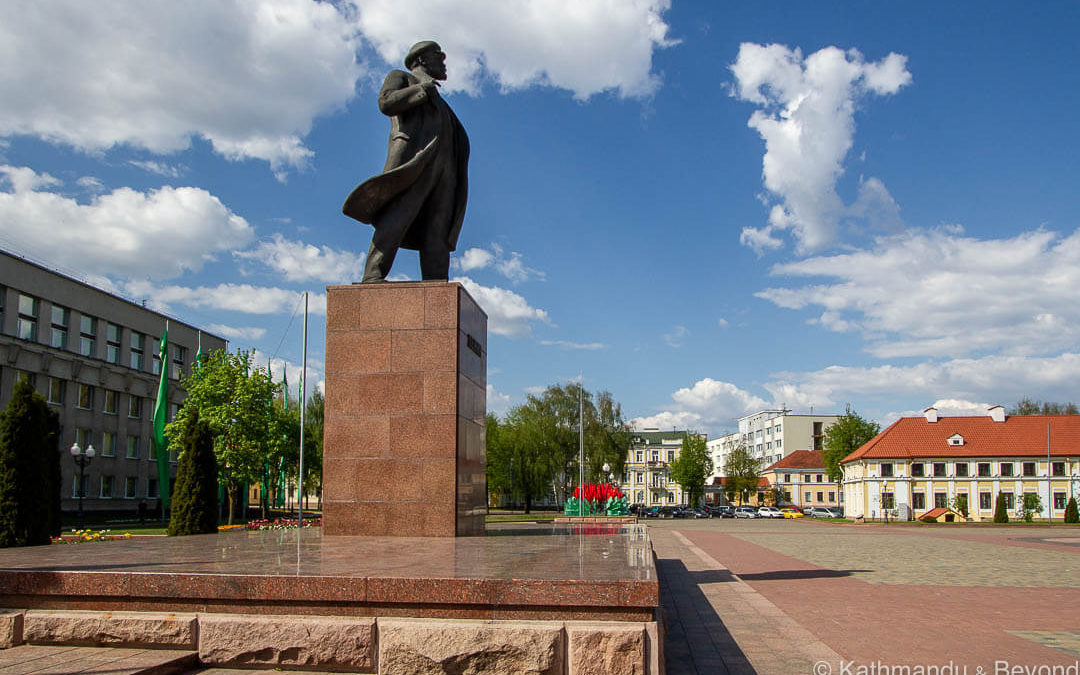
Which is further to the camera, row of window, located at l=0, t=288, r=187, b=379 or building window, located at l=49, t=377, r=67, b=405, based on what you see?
building window, located at l=49, t=377, r=67, b=405

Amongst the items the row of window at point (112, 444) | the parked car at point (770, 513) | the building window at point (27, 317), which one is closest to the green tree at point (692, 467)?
the parked car at point (770, 513)

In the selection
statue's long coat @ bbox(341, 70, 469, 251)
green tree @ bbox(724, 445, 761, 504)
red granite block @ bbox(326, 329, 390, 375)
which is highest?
statue's long coat @ bbox(341, 70, 469, 251)

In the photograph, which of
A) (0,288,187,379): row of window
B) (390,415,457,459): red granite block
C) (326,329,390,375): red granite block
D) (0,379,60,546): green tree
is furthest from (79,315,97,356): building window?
(390,415,457,459): red granite block

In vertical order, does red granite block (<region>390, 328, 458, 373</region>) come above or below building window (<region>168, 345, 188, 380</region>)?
below

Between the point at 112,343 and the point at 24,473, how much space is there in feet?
120

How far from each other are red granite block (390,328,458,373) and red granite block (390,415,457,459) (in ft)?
1.87

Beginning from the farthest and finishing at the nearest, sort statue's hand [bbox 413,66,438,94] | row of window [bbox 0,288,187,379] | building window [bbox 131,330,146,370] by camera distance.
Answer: building window [bbox 131,330,146,370] < row of window [bbox 0,288,187,379] < statue's hand [bbox 413,66,438,94]

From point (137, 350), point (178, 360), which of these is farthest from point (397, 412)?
point (178, 360)

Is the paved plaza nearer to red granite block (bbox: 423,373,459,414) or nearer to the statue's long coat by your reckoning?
red granite block (bbox: 423,373,459,414)

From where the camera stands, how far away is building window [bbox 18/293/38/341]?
36844mm

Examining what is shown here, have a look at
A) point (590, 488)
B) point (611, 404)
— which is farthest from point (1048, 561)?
point (611, 404)

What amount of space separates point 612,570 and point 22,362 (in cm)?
3831

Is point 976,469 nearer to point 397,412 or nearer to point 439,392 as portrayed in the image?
point 439,392

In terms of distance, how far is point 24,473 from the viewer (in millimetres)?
10664
